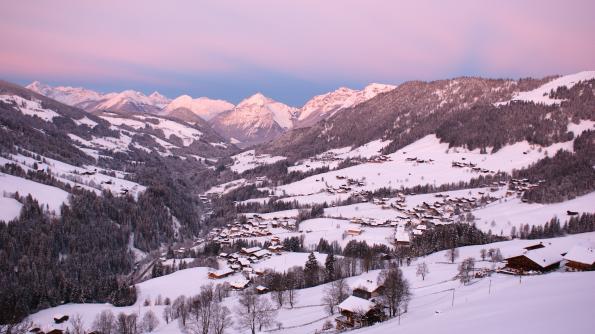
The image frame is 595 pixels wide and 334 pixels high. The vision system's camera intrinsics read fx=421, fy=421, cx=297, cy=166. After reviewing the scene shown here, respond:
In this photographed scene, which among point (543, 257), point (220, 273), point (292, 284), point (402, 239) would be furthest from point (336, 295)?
point (402, 239)

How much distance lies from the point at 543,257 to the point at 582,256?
4887 mm

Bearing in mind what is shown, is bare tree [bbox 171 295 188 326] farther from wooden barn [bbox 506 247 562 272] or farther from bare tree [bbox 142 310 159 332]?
wooden barn [bbox 506 247 562 272]

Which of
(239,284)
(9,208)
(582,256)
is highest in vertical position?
(582,256)

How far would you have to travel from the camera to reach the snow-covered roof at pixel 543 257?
53.9 metres

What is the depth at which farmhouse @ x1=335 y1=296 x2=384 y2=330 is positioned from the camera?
48750 mm

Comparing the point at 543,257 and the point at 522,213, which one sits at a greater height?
the point at 543,257

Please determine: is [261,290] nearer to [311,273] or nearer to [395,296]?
[311,273]

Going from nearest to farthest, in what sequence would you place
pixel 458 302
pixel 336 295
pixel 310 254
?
pixel 458 302 → pixel 336 295 → pixel 310 254

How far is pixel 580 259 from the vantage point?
167ft

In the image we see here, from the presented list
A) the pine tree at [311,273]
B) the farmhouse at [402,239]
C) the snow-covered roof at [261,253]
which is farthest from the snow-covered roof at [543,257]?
the snow-covered roof at [261,253]

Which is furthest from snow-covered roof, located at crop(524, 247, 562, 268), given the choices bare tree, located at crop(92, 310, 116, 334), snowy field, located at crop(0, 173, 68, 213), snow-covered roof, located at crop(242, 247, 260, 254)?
snowy field, located at crop(0, 173, 68, 213)

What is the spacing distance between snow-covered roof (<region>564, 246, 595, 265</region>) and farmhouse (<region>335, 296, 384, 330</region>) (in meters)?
24.6

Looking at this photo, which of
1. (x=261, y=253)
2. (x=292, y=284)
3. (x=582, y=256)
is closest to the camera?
(x=582, y=256)

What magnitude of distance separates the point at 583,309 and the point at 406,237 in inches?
3350
